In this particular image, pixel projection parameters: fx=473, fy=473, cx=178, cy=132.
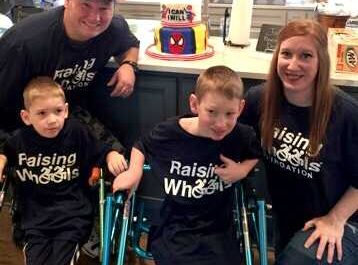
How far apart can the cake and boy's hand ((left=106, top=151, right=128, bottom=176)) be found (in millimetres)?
502

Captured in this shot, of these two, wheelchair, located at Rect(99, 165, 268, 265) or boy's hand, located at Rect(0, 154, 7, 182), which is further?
boy's hand, located at Rect(0, 154, 7, 182)

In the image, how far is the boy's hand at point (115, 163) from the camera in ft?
5.08

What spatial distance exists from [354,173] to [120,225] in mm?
744

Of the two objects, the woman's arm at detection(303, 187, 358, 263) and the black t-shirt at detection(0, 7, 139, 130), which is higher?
the black t-shirt at detection(0, 7, 139, 130)

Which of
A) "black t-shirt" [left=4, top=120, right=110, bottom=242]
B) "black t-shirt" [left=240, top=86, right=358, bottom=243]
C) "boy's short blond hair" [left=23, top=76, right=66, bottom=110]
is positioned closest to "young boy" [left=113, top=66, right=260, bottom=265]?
"black t-shirt" [left=240, top=86, right=358, bottom=243]

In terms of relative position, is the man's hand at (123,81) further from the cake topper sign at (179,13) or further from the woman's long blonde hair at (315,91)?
the woman's long blonde hair at (315,91)

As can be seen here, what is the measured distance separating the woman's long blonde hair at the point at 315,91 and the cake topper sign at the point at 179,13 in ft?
1.71

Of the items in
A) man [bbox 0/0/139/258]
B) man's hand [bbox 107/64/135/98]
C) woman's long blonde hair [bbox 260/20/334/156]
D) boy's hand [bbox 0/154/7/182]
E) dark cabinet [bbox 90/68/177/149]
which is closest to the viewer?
woman's long blonde hair [bbox 260/20/334/156]

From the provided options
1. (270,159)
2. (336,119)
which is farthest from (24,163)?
(336,119)

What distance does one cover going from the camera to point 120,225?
4.95 ft

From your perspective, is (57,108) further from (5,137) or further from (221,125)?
(221,125)

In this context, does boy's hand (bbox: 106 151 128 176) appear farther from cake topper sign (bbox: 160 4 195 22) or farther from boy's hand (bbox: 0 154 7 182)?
cake topper sign (bbox: 160 4 195 22)

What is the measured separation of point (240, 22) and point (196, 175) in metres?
0.84

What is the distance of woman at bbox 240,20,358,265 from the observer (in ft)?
4.54
